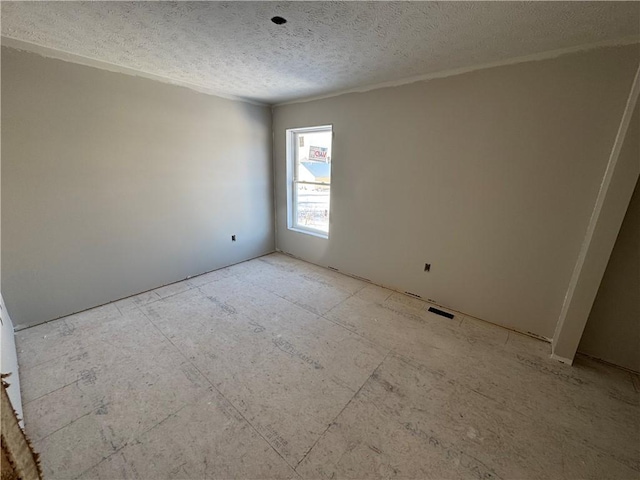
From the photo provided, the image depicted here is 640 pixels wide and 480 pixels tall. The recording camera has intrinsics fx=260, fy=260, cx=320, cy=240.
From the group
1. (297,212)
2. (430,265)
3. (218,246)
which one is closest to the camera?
(430,265)

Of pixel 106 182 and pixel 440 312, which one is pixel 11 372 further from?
pixel 440 312

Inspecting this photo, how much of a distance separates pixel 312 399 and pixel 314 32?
2.39m

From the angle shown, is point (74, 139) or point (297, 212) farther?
point (297, 212)

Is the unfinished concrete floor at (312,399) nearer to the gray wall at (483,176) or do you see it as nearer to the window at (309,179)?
the gray wall at (483,176)

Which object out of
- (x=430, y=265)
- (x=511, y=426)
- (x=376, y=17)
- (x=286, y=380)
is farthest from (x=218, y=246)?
(x=511, y=426)

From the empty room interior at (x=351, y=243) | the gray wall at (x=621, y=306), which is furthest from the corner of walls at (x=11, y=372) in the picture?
the gray wall at (x=621, y=306)

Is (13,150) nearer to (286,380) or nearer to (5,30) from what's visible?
(5,30)

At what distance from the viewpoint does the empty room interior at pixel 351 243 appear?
145 cm

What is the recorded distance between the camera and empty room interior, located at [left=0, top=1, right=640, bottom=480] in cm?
145

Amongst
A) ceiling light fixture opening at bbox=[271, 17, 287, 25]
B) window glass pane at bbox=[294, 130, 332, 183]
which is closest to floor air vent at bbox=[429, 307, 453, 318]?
window glass pane at bbox=[294, 130, 332, 183]

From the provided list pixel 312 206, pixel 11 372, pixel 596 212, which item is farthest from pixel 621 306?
pixel 11 372

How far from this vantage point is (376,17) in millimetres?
1502

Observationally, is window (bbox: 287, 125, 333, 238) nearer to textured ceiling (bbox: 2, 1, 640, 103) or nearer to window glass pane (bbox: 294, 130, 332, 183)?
window glass pane (bbox: 294, 130, 332, 183)

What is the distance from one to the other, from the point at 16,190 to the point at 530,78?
4180 millimetres
